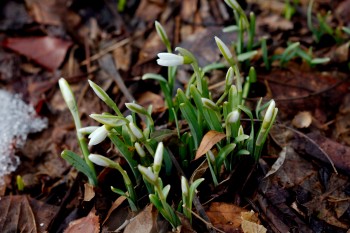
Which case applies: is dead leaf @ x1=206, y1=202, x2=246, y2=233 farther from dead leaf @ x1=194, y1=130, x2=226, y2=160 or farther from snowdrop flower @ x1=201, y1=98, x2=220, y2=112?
snowdrop flower @ x1=201, y1=98, x2=220, y2=112

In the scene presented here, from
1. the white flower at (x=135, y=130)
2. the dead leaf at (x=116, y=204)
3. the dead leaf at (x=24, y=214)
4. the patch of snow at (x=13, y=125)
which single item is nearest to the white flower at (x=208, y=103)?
the white flower at (x=135, y=130)

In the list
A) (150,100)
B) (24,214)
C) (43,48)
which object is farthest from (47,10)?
(24,214)

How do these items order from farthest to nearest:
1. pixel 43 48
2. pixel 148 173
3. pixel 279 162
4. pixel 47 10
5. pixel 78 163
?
pixel 47 10 → pixel 43 48 → pixel 279 162 → pixel 78 163 → pixel 148 173

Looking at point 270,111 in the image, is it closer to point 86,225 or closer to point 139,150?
point 139,150

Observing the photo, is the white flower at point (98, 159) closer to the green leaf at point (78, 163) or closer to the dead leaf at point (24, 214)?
the green leaf at point (78, 163)

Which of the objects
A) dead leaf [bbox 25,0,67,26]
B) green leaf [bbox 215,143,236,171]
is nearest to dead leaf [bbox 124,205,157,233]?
green leaf [bbox 215,143,236,171]

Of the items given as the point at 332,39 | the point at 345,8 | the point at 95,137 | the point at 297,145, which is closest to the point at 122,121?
the point at 95,137

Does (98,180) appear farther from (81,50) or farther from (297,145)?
(81,50)
